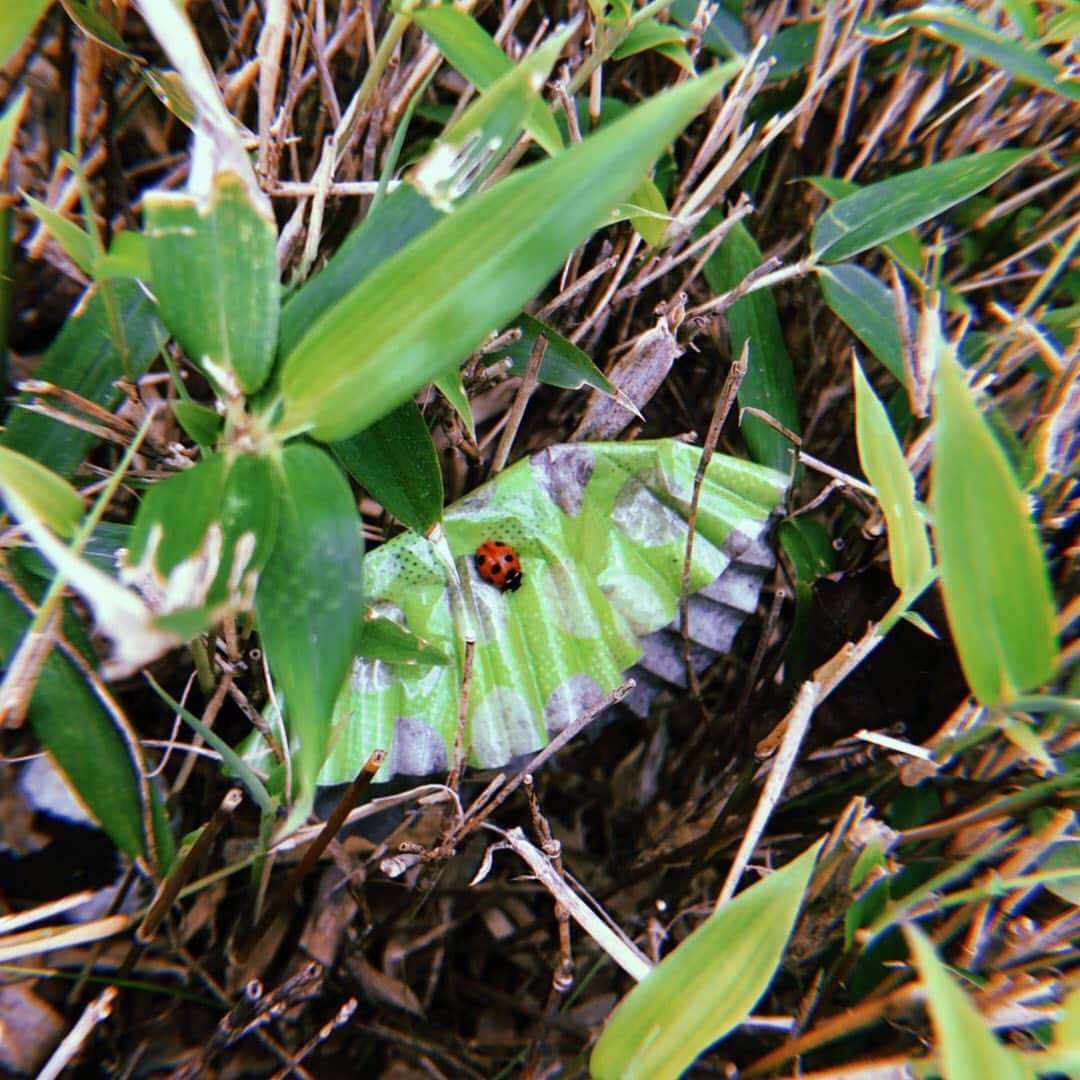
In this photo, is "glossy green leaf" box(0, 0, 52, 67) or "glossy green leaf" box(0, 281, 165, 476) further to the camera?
"glossy green leaf" box(0, 281, 165, 476)

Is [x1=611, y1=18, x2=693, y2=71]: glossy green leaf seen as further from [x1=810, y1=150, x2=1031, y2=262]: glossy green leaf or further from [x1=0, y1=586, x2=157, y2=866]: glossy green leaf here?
[x1=0, y1=586, x2=157, y2=866]: glossy green leaf

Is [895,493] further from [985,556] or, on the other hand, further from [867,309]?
[867,309]

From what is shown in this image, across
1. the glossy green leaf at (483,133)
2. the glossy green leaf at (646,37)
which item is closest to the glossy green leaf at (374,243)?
the glossy green leaf at (483,133)

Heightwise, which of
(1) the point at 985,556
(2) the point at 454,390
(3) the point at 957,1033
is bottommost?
(3) the point at 957,1033

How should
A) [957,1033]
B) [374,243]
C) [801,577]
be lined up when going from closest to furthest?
[957,1033], [374,243], [801,577]

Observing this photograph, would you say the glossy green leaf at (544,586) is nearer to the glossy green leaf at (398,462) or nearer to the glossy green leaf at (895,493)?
the glossy green leaf at (398,462)

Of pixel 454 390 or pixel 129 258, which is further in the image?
pixel 454 390

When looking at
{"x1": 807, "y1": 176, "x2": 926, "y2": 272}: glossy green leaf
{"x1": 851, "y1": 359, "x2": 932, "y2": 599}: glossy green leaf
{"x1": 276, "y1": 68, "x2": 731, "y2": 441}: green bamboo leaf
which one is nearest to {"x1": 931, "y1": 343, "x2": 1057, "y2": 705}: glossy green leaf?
{"x1": 851, "y1": 359, "x2": 932, "y2": 599}: glossy green leaf

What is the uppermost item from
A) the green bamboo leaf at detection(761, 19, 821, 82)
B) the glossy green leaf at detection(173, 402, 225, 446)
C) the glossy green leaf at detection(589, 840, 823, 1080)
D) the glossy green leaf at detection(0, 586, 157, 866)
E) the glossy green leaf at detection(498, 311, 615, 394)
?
the green bamboo leaf at detection(761, 19, 821, 82)

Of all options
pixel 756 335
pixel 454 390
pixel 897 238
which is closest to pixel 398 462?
pixel 454 390
